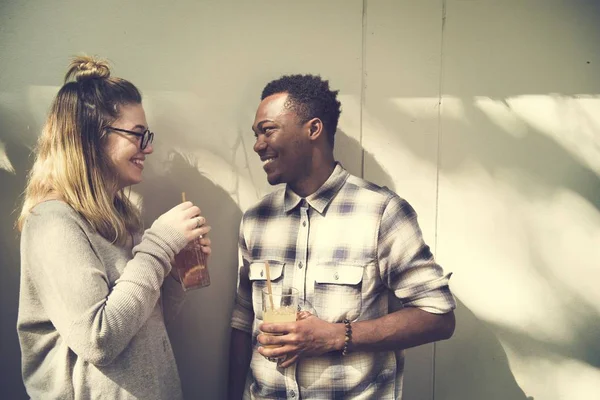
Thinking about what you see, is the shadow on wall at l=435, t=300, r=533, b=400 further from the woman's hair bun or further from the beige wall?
the woman's hair bun

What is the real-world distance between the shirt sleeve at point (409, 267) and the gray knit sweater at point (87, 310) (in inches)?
31.5

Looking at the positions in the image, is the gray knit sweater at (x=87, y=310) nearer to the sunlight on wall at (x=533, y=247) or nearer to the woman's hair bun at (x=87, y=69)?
the woman's hair bun at (x=87, y=69)

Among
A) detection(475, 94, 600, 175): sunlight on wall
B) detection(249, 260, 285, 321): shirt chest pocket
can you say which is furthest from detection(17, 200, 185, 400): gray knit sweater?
detection(475, 94, 600, 175): sunlight on wall

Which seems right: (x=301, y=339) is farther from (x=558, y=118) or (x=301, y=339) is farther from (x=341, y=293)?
(x=558, y=118)

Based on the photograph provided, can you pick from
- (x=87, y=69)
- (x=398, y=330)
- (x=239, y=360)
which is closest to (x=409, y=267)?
(x=398, y=330)

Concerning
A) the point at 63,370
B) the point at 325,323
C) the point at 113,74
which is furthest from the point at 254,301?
the point at 113,74

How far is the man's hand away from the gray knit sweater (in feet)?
1.44

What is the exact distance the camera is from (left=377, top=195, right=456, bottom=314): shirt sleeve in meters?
1.75

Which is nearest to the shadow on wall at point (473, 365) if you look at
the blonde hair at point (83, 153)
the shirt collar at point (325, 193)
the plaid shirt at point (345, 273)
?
the plaid shirt at point (345, 273)

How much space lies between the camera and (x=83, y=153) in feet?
5.76

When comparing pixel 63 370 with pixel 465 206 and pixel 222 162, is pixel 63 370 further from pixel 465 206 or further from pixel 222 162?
pixel 465 206

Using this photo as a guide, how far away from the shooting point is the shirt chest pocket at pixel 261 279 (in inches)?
76.9

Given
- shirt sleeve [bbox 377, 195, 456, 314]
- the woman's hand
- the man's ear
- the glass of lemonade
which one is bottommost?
the glass of lemonade

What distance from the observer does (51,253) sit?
60.6 inches
